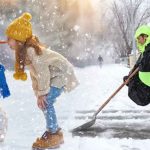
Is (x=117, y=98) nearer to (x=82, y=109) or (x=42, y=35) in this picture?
(x=82, y=109)

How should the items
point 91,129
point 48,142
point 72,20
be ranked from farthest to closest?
point 72,20 → point 91,129 → point 48,142

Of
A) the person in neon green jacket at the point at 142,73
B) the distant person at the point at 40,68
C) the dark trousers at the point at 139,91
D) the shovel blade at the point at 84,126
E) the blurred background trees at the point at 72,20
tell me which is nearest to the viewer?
the person in neon green jacket at the point at 142,73

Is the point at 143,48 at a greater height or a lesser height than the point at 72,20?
greater

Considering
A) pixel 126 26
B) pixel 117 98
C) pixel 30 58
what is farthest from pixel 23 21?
pixel 126 26

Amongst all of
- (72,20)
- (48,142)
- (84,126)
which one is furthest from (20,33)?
(72,20)

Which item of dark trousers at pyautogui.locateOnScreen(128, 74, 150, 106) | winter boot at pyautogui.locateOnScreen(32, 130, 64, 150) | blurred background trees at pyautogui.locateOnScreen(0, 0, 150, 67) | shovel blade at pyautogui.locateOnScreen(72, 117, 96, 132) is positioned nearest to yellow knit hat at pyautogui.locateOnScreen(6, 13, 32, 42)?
winter boot at pyautogui.locateOnScreen(32, 130, 64, 150)

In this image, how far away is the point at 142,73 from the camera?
17.0ft

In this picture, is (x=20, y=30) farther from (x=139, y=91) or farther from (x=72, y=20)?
(x=72, y=20)

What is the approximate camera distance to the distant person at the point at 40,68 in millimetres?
5230

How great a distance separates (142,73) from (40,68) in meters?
1.10

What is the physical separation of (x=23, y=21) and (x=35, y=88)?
2.49 ft

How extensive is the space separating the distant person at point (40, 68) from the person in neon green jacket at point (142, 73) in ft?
2.69

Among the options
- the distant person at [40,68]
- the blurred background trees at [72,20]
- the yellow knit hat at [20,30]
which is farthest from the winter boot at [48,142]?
the blurred background trees at [72,20]

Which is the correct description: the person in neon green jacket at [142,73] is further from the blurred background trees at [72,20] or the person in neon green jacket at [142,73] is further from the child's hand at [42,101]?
the blurred background trees at [72,20]
